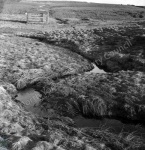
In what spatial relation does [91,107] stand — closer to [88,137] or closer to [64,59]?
[88,137]

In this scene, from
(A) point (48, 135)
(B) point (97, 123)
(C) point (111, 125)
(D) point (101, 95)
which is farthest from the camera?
(D) point (101, 95)

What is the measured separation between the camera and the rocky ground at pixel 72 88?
603cm

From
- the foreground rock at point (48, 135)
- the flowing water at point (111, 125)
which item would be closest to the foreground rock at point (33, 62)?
the foreground rock at point (48, 135)

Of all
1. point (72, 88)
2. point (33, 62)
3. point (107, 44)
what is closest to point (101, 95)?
point (72, 88)

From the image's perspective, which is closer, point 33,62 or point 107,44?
point 33,62

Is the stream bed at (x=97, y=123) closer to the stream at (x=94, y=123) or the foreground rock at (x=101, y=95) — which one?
the stream at (x=94, y=123)

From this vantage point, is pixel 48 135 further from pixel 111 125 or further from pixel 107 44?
pixel 107 44

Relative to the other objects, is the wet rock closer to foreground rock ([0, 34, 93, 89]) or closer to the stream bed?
foreground rock ([0, 34, 93, 89])

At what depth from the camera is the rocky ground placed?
19.8 feet

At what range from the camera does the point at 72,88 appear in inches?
354

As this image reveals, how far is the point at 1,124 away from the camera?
621 cm

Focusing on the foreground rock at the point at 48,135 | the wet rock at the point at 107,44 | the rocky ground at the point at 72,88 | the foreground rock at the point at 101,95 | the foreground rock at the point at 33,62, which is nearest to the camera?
the foreground rock at the point at 48,135

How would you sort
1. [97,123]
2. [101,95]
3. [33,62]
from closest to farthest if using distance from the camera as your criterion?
[97,123] → [101,95] → [33,62]

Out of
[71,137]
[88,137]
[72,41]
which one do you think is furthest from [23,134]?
[72,41]
